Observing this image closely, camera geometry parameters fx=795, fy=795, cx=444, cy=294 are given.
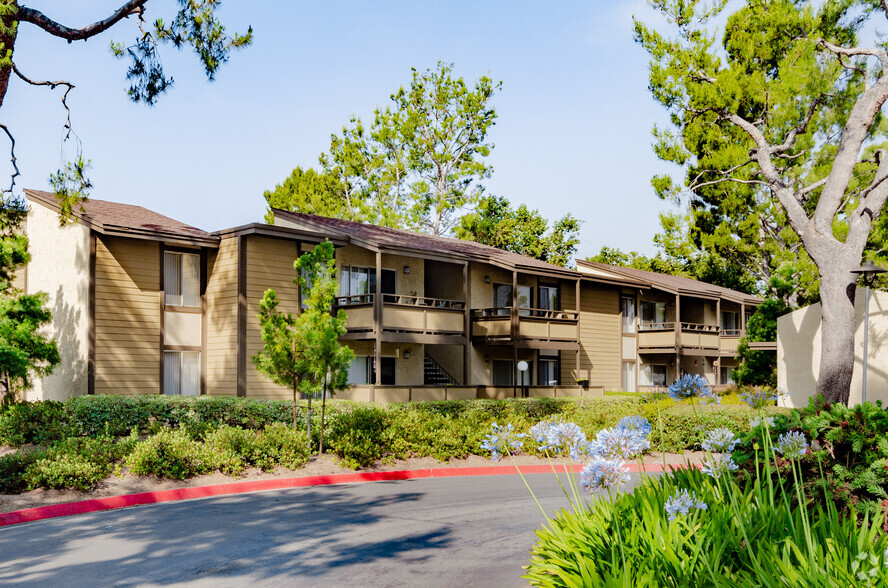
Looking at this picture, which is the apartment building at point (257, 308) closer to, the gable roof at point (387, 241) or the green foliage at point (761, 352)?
the gable roof at point (387, 241)

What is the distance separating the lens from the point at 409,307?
1070 inches

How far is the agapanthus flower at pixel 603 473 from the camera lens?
5348mm

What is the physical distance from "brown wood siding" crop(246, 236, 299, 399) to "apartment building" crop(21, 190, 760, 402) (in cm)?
3

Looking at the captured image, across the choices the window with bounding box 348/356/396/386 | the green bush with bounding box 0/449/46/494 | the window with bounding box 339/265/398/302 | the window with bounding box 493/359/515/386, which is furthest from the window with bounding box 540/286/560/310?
the green bush with bounding box 0/449/46/494

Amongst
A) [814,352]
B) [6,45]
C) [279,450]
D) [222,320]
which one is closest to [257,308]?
[222,320]

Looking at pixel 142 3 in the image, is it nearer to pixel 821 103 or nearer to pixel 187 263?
pixel 187 263

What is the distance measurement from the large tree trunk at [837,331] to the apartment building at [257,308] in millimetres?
12160

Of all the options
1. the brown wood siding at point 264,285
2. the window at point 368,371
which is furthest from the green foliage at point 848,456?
the window at point 368,371

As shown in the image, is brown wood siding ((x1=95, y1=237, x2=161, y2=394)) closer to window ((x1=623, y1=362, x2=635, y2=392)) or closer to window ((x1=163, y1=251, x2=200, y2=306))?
window ((x1=163, y1=251, x2=200, y2=306))

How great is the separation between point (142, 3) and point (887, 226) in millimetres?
34933

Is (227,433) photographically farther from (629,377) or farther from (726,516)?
(629,377)

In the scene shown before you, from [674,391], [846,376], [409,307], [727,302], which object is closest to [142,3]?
[409,307]

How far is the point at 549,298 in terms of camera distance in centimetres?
3572

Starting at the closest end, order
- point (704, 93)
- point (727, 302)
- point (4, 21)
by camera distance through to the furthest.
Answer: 1. point (4, 21)
2. point (704, 93)
3. point (727, 302)
